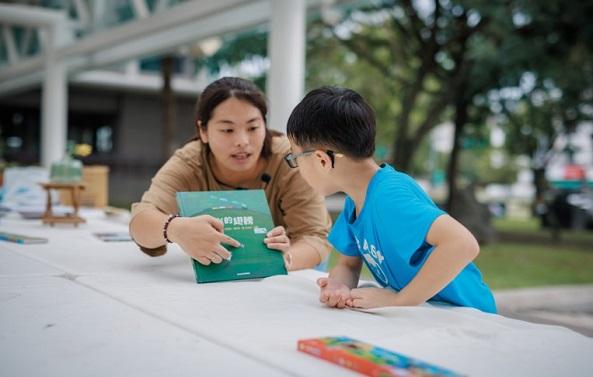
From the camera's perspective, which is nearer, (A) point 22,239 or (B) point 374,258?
(B) point 374,258

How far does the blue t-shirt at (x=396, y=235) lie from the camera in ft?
5.54

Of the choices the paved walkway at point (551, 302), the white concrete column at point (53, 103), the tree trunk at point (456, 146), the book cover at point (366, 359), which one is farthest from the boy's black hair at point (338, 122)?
the white concrete column at point (53, 103)

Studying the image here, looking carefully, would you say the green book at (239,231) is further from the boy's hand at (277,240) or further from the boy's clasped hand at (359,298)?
the boy's clasped hand at (359,298)

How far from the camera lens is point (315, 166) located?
1904mm

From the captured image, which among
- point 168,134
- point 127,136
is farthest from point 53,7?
point 127,136

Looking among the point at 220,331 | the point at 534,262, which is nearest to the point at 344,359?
the point at 220,331

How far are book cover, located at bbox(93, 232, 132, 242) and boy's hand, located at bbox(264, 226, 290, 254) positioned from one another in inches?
52.7

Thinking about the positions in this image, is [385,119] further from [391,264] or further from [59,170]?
[391,264]

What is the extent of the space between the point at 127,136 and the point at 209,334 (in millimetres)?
19164

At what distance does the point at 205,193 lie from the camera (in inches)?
94.1

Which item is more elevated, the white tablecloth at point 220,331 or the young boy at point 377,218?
the young boy at point 377,218

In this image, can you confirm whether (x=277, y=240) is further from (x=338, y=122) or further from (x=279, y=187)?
(x=338, y=122)

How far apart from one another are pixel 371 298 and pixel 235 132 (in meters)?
1.05

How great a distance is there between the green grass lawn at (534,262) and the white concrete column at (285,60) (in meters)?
2.09
